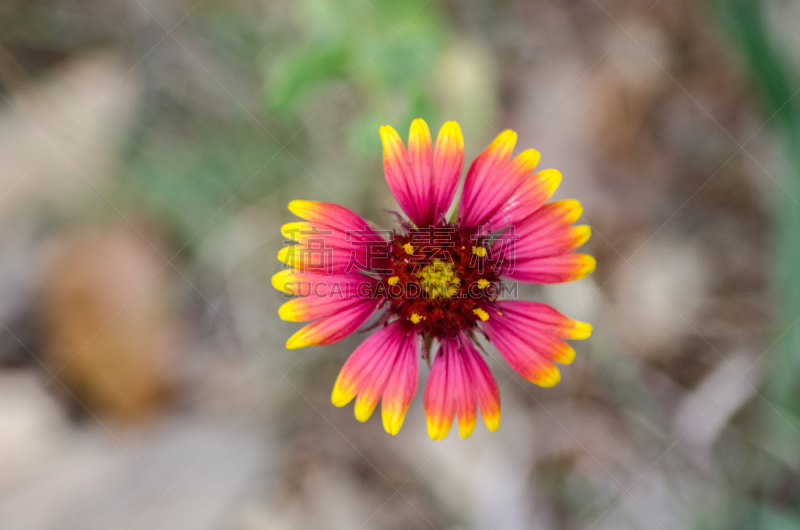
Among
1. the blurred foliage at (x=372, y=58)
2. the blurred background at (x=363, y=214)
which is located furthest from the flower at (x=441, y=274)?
the blurred background at (x=363, y=214)

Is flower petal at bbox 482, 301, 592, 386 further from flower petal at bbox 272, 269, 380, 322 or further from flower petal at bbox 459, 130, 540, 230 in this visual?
flower petal at bbox 272, 269, 380, 322

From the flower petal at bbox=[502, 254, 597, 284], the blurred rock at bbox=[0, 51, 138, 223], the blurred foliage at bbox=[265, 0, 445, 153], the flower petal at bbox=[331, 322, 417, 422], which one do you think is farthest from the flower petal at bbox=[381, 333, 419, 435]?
the blurred rock at bbox=[0, 51, 138, 223]

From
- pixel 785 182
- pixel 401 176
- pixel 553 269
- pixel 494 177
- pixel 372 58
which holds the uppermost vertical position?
pixel 785 182

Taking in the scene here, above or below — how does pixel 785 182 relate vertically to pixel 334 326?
above

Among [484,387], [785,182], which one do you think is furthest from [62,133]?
[785,182]

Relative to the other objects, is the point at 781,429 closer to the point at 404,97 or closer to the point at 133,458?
the point at 404,97

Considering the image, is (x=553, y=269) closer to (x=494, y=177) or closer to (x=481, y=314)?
(x=481, y=314)

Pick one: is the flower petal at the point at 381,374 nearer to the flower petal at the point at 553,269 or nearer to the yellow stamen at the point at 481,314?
the yellow stamen at the point at 481,314

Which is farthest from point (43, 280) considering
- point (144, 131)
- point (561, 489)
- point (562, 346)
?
point (561, 489)

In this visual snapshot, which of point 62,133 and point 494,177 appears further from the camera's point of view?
point 62,133
